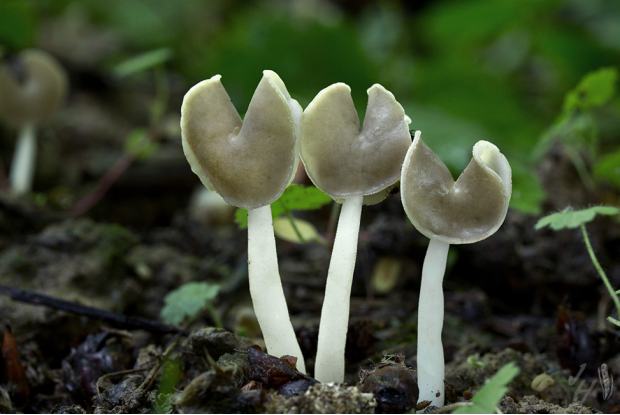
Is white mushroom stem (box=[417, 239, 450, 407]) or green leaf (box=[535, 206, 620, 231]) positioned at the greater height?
green leaf (box=[535, 206, 620, 231])

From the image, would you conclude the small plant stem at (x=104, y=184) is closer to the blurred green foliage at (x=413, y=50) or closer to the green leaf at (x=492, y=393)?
the blurred green foliage at (x=413, y=50)

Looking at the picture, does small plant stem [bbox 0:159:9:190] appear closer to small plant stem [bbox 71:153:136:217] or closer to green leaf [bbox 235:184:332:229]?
small plant stem [bbox 71:153:136:217]

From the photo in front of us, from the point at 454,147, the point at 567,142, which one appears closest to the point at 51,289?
the point at 454,147

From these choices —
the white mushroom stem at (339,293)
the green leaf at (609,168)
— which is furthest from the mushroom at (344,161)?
the green leaf at (609,168)

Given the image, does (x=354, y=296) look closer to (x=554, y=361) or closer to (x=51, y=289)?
(x=554, y=361)

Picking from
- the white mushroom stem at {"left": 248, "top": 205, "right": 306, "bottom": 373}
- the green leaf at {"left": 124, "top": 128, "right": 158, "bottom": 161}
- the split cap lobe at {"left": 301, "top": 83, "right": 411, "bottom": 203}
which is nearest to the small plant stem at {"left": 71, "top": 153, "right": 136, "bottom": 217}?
the green leaf at {"left": 124, "top": 128, "right": 158, "bottom": 161}
